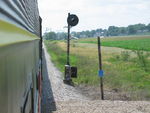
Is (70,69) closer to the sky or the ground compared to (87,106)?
closer to the sky

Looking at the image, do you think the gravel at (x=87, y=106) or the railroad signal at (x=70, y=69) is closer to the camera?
the gravel at (x=87, y=106)

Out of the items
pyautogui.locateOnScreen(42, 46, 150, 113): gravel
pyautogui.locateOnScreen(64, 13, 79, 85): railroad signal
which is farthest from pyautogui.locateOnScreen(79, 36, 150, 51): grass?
pyautogui.locateOnScreen(42, 46, 150, 113): gravel

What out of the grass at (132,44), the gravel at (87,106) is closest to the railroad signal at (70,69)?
the gravel at (87,106)

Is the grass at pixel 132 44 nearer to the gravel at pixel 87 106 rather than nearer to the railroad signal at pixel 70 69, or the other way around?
the railroad signal at pixel 70 69

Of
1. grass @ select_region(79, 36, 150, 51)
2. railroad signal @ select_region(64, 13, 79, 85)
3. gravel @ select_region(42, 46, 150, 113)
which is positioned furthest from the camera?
grass @ select_region(79, 36, 150, 51)

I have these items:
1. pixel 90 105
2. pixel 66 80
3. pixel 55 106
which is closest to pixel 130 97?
pixel 90 105

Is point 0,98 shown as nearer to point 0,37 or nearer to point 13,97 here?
point 0,37

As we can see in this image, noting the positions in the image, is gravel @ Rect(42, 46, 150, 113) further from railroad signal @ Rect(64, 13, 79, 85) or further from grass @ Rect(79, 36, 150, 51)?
grass @ Rect(79, 36, 150, 51)

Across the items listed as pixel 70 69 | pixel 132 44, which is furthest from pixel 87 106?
pixel 132 44

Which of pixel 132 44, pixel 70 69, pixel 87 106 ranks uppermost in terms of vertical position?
pixel 70 69

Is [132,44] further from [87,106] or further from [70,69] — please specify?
[87,106]

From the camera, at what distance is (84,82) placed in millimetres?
15953

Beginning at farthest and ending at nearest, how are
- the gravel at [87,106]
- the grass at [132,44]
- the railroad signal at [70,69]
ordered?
the grass at [132,44]
the railroad signal at [70,69]
the gravel at [87,106]

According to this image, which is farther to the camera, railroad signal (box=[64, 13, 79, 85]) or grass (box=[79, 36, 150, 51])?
grass (box=[79, 36, 150, 51])
